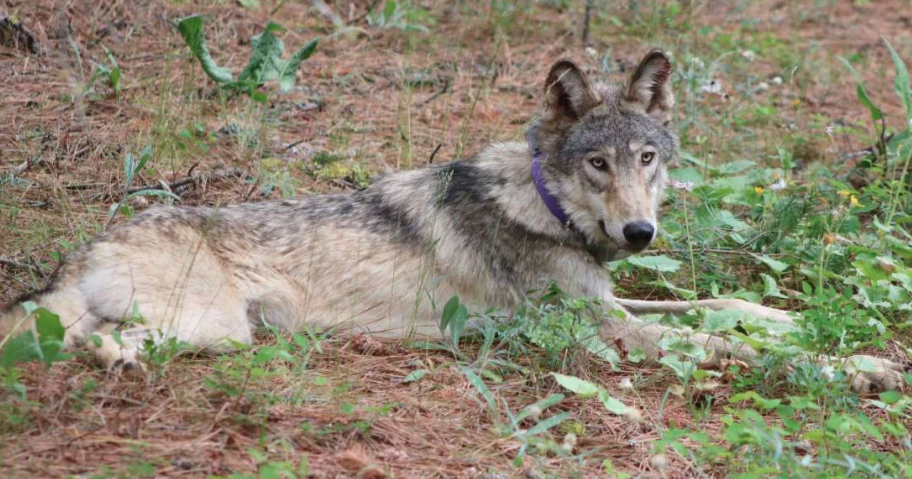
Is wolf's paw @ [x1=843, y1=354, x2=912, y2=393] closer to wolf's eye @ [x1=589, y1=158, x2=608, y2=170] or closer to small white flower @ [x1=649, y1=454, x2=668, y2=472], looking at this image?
small white flower @ [x1=649, y1=454, x2=668, y2=472]

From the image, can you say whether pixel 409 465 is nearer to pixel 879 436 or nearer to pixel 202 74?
pixel 879 436

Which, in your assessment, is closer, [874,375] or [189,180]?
[874,375]

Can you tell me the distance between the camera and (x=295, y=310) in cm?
497

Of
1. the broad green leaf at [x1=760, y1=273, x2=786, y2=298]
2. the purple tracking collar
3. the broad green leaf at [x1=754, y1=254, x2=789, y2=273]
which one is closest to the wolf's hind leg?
the purple tracking collar

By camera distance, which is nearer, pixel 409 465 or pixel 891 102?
pixel 409 465

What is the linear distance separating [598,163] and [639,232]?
45 cm

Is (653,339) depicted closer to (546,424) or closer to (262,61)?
(546,424)

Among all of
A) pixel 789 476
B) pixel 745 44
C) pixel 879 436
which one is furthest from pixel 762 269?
pixel 745 44

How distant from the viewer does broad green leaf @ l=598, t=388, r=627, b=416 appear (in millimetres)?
3895

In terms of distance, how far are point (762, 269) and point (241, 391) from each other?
3.67 meters

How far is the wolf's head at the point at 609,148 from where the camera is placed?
15.3 ft

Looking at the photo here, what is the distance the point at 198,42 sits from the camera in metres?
6.55

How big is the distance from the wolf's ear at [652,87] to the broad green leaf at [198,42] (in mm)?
3211

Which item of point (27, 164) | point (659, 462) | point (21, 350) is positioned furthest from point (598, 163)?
point (27, 164)
